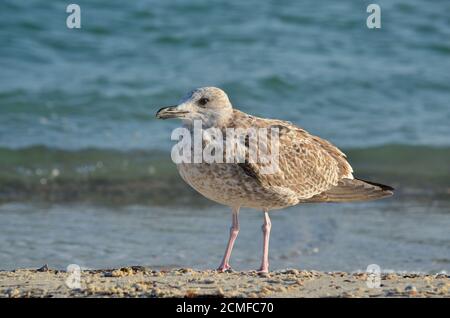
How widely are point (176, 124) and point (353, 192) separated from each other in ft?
19.1

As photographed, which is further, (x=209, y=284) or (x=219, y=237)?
(x=219, y=237)

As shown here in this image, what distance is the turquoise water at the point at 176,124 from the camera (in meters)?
7.93

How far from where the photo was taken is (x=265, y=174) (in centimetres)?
603

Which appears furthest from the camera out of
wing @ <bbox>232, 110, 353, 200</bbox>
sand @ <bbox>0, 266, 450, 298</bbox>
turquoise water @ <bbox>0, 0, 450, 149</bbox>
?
turquoise water @ <bbox>0, 0, 450, 149</bbox>

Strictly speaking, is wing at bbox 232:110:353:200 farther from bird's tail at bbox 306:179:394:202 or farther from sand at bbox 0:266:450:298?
sand at bbox 0:266:450:298

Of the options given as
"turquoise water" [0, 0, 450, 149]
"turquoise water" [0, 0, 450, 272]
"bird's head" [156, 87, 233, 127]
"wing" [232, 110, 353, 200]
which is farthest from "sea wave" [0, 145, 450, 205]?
"bird's head" [156, 87, 233, 127]

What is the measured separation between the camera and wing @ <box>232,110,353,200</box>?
6164 millimetres

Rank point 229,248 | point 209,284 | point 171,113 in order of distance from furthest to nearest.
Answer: point 229,248, point 171,113, point 209,284

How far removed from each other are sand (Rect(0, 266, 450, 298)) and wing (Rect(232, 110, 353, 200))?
0.66 m

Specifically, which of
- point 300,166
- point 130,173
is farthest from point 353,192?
point 130,173

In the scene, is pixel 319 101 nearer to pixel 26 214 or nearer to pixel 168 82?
pixel 168 82

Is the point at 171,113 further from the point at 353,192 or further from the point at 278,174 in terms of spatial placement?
the point at 353,192

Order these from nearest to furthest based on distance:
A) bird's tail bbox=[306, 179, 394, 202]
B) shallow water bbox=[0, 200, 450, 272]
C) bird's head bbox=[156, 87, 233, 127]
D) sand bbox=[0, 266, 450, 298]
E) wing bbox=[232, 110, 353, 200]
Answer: sand bbox=[0, 266, 450, 298] < bird's head bbox=[156, 87, 233, 127] < wing bbox=[232, 110, 353, 200] < bird's tail bbox=[306, 179, 394, 202] < shallow water bbox=[0, 200, 450, 272]

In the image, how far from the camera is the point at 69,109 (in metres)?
12.6
